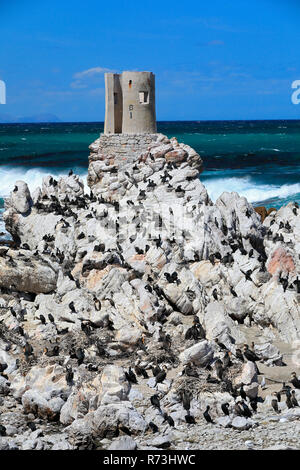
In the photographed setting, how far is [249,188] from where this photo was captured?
75.4 m

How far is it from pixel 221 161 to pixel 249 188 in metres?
23.5

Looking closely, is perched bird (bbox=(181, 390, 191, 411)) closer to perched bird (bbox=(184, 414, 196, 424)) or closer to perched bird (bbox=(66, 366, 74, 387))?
perched bird (bbox=(184, 414, 196, 424))

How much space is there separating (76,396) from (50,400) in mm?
861

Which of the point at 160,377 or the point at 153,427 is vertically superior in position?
the point at 160,377

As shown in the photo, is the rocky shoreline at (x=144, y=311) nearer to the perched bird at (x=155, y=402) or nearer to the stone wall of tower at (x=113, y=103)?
the perched bird at (x=155, y=402)

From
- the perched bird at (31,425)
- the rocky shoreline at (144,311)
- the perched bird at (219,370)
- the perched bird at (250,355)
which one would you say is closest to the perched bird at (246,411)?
the rocky shoreline at (144,311)

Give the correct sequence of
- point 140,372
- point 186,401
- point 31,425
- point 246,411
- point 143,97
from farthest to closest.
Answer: point 143,97 → point 140,372 → point 186,401 → point 246,411 → point 31,425

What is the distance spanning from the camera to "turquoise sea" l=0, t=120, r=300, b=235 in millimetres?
75062

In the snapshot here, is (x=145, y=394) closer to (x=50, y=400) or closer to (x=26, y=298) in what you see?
(x=50, y=400)

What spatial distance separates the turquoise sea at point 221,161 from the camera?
2955 inches

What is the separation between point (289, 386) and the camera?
23641mm

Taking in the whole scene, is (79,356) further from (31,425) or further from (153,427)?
(153,427)

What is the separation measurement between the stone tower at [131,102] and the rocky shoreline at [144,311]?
3.14ft

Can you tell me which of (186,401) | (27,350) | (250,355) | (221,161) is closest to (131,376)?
(186,401)
